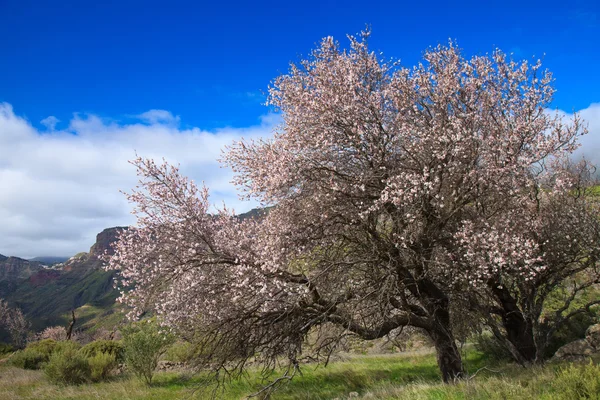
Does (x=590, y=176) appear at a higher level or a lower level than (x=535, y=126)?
lower

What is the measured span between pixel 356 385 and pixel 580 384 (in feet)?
35.2

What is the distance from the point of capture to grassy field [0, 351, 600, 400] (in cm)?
811

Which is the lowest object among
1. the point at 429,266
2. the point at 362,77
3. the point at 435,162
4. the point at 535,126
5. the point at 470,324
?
the point at 470,324

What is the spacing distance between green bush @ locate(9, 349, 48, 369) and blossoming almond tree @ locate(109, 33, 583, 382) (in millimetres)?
25205

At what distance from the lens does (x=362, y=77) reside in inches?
486

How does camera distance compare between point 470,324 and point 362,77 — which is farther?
point 470,324

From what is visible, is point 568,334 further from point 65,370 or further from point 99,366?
point 65,370

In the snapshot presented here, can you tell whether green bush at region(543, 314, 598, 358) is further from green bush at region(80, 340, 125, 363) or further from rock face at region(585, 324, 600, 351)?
green bush at region(80, 340, 125, 363)

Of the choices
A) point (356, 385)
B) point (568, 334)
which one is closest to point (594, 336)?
point (568, 334)

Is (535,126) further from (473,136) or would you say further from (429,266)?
(429,266)

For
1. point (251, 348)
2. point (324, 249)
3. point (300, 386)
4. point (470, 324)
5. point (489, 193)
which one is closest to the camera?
point (251, 348)

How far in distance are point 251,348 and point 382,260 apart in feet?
15.8

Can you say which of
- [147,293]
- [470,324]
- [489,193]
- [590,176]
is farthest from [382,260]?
[590,176]

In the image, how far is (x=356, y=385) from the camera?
15.7m
